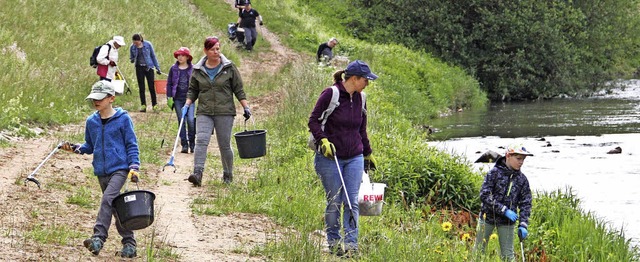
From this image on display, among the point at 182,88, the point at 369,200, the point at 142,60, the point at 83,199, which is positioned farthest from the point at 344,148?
the point at 142,60

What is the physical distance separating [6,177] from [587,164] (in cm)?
1207

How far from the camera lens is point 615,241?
1121cm

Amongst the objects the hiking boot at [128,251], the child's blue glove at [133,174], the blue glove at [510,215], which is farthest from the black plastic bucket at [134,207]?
the blue glove at [510,215]

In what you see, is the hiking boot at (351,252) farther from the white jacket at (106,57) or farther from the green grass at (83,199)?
the white jacket at (106,57)

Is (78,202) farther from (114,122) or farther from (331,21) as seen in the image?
(331,21)

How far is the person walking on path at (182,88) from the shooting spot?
50.7ft

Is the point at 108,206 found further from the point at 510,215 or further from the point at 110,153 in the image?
the point at 510,215

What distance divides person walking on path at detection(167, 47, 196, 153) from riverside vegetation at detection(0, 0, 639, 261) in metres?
0.66

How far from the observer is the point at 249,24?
33.9 meters

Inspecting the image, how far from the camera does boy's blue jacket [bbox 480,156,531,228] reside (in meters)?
9.45

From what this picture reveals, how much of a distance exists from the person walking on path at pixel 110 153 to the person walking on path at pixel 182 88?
728cm

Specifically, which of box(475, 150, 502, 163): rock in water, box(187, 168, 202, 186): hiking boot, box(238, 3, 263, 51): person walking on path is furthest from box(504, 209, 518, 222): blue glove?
box(238, 3, 263, 51): person walking on path

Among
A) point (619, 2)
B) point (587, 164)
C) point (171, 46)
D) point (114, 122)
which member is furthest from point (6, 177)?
point (619, 2)

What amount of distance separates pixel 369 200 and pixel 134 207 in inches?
102
